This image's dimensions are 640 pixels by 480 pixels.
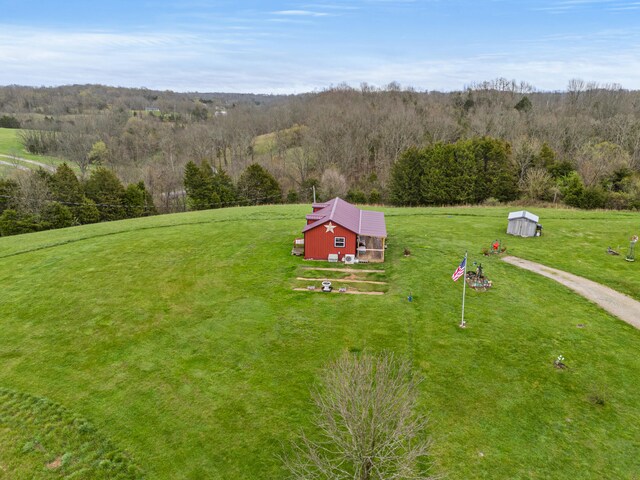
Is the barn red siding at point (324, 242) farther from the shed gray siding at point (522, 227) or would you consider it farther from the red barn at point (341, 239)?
the shed gray siding at point (522, 227)

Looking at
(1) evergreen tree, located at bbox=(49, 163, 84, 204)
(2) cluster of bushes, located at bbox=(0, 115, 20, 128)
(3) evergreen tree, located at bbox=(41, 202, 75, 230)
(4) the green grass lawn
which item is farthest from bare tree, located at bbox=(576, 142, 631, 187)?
(2) cluster of bushes, located at bbox=(0, 115, 20, 128)

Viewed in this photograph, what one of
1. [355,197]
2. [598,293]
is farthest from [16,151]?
[598,293]

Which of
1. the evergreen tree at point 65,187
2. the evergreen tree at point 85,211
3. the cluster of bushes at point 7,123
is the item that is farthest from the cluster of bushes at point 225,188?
the cluster of bushes at point 7,123

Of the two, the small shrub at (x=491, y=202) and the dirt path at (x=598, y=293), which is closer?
the dirt path at (x=598, y=293)

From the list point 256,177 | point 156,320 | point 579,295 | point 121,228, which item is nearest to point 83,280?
point 156,320

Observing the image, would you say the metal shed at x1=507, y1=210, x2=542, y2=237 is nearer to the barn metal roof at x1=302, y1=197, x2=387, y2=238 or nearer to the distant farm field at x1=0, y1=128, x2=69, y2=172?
the barn metal roof at x1=302, y1=197, x2=387, y2=238

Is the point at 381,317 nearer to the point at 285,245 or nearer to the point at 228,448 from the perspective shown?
the point at 228,448

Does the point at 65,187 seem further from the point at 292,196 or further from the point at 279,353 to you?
the point at 279,353
